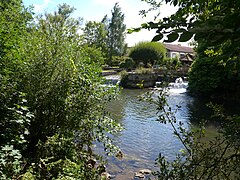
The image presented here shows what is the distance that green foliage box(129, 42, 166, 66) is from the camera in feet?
112

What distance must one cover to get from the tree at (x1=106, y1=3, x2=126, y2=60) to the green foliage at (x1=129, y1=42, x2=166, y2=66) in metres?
10.3

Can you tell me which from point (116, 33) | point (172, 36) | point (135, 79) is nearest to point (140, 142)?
point (172, 36)

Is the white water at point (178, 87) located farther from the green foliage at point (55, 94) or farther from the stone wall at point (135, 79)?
the green foliage at point (55, 94)

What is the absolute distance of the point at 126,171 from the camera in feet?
21.1

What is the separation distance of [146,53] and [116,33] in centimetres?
1393

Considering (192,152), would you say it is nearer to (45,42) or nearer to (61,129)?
(61,129)

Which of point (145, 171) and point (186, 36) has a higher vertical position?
point (186, 36)

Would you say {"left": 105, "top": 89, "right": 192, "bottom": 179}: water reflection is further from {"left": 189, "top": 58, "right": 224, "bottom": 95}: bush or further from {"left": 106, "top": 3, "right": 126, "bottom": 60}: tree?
{"left": 106, "top": 3, "right": 126, "bottom": 60}: tree

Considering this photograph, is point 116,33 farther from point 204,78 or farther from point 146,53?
point 204,78

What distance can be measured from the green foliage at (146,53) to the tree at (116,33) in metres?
10.3

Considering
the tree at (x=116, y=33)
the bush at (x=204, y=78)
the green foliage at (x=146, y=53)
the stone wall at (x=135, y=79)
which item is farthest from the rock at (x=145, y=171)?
the tree at (x=116, y=33)

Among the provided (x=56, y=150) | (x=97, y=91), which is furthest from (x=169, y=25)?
(x=97, y=91)

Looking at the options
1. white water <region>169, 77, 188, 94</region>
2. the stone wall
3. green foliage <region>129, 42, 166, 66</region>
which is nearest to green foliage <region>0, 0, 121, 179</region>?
white water <region>169, 77, 188, 94</region>

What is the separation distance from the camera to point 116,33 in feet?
153
